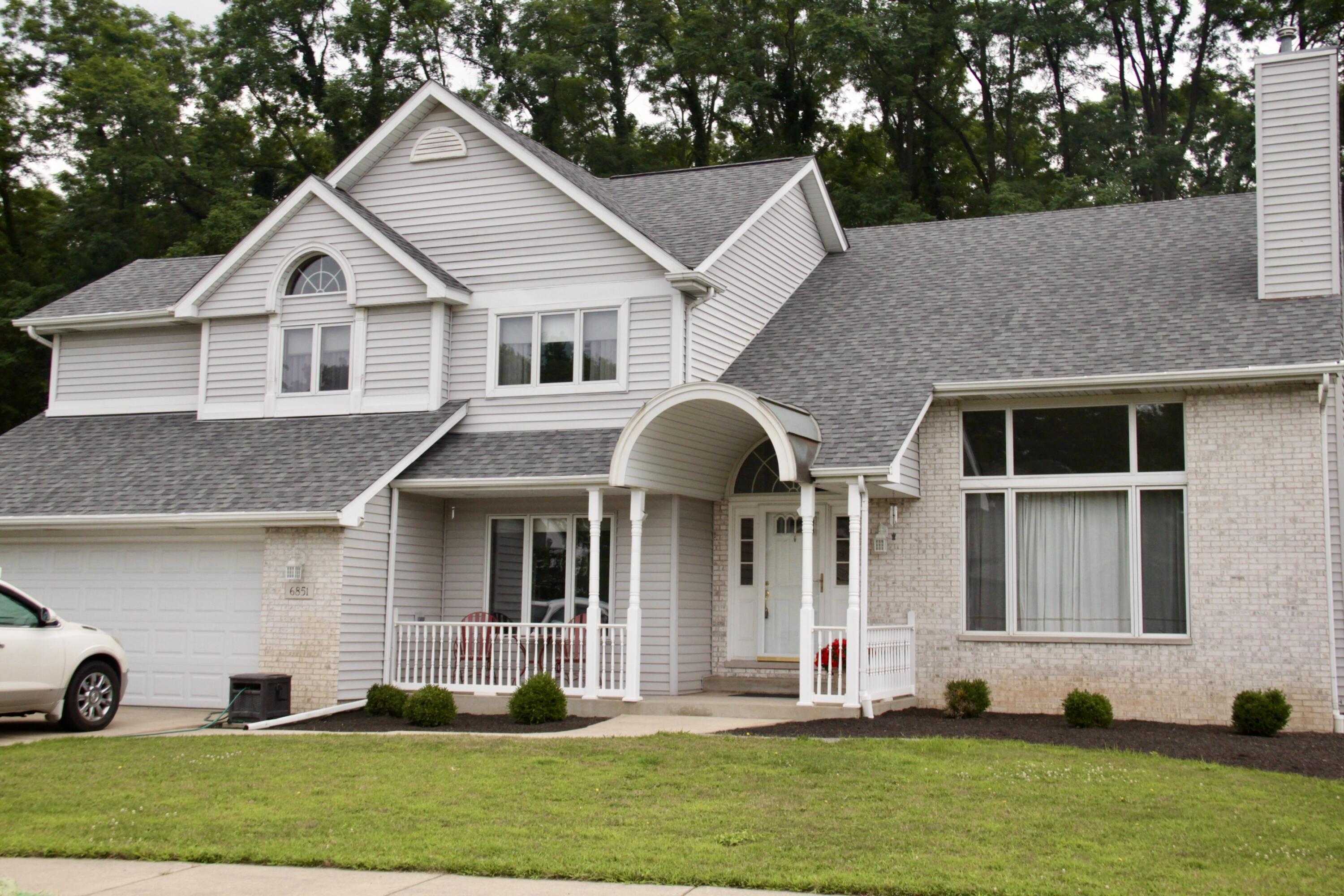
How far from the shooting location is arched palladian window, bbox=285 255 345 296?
18625 millimetres

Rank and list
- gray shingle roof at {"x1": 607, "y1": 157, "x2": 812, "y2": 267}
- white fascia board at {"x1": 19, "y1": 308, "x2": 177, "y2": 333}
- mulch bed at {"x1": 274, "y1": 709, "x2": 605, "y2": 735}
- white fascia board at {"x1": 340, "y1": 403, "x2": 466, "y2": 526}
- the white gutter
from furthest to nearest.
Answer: white fascia board at {"x1": 19, "y1": 308, "x2": 177, "y2": 333}
gray shingle roof at {"x1": 607, "y1": 157, "x2": 812, "y2": 267}
white fascia board at {"x1": 340, "y1": 403, "x2": 466, "y2": 526}
the white gutter
mulch bed at {"x1": 274, "y1": 709, "x2": 605, "y2": 735}

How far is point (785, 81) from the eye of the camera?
1485 inches

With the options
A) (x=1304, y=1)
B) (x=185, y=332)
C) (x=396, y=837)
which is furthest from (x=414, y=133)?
(x=1304, y=1)

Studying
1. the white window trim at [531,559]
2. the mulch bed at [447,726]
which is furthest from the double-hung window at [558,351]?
the mulch bed at [447,726]

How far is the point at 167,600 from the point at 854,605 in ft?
30.2

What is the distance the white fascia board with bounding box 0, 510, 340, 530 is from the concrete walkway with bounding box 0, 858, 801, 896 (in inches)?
318

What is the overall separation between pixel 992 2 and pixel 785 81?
6096mm

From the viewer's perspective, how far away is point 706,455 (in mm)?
16922

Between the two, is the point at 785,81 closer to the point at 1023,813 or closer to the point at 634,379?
the point at 634,379

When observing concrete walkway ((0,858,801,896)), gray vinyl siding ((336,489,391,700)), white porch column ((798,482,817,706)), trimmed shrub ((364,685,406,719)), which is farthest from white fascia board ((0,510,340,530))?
concrete walkway ((0,858,801,896))

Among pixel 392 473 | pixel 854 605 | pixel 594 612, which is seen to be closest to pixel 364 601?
pixel 392 473

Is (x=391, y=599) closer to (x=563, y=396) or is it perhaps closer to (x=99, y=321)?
(x=563, y=396)

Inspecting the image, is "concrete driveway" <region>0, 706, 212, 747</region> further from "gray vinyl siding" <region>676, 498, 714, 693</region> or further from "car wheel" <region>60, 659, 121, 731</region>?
"gray vinyl siding" <region>676, 498, 714, 693</region>

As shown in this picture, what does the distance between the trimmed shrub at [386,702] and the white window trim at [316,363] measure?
187 inches
